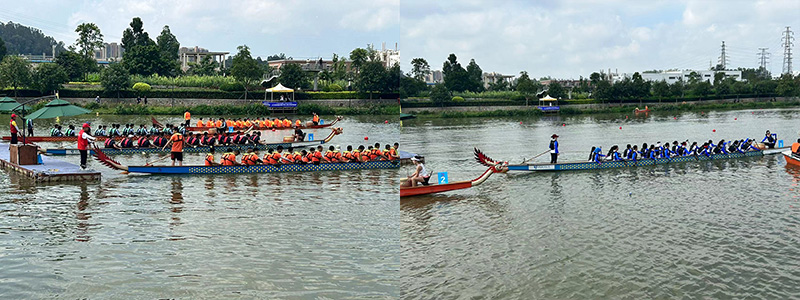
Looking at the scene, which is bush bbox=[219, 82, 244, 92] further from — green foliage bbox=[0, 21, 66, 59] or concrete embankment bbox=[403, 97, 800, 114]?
green foliage bbox=[0, 21, 66, 59]

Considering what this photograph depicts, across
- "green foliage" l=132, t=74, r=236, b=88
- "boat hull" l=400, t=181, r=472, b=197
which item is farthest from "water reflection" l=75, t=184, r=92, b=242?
"green foliage" l=132, t=74, r=236, b=88

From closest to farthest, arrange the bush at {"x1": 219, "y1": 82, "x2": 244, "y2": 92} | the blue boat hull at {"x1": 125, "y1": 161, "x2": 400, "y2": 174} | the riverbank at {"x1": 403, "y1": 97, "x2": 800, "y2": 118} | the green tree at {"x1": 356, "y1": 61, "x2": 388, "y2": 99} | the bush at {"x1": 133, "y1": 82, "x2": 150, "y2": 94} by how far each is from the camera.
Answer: the blue boat hull at {"x1": 125, "y1": 161, "x2": 400, "y2": 174}
the bush at {"x1": 133, "y1": 82, "x2": 150, "y2": 94}
the green tree at {"x1": 356, "y1": 61, "x2": 388, "y2": 99}
the bush at {"x1": 219, "y1": 82, "x2": 244, "y2": 92}
the riverbank at {"x1": 403, "y1": 97, "x2": 800, "y2": 118}

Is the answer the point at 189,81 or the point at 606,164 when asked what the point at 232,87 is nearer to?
the point at 189,81

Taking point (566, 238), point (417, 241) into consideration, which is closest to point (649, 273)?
point (566, 238)

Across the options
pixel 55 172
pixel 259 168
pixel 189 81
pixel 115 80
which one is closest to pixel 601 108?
pixel 189 81

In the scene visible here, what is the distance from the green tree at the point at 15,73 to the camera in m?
42.3

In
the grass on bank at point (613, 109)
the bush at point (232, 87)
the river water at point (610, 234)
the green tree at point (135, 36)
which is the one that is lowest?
the river water at point (610, 234)

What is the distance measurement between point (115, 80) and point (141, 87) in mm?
1858

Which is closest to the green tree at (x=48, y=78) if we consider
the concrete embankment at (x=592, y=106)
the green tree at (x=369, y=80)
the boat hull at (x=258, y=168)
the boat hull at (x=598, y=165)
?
the green tree at (x=369, y=80)

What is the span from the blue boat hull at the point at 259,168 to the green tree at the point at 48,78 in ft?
Answer: 104

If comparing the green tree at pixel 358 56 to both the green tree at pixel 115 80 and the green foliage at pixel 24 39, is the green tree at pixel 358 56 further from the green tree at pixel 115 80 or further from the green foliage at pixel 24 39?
the green foliage at pixel 24 39

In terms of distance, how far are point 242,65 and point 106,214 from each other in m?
34.9

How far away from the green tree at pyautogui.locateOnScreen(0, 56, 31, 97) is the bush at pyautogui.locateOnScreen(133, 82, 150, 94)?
21.5ft

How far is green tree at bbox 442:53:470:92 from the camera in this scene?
178 feet
